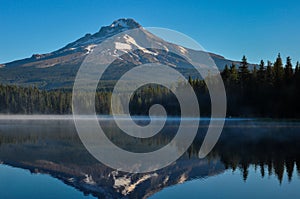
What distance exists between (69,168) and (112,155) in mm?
4785

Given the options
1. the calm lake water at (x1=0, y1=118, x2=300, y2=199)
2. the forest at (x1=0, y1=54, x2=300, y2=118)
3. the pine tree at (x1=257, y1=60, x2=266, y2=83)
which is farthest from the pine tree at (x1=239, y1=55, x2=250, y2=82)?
the calm lake water at (x1=0, y1=118, x2=300, y2=199)

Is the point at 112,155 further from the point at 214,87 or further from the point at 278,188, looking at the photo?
the point at 214,87

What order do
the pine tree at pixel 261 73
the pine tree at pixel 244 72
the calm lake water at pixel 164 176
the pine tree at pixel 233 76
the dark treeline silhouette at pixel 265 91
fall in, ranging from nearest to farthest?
the calm lake water at pixel 164 176
the dark treeline silhouette at pixel 265 91
the pine tree at pixel 261 73
the pine tree at pixel 244 72
the pine tree at pixel 233 76

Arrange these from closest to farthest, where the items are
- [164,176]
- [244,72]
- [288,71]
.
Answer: [164,176], [288,71], [244,72]

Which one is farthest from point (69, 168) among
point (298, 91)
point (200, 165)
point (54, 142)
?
point (298, 91)

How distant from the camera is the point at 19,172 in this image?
17984mm

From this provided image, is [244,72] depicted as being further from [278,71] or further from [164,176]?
[164,176]

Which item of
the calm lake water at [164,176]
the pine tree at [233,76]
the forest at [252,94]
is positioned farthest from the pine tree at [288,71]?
the calm lake water at [164,176]

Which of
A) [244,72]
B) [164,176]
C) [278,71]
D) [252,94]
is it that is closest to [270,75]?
[278,71]

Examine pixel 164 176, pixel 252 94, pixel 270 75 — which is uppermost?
pixel 270 75

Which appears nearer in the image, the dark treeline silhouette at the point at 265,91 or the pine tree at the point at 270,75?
the dark treeline silhouette at the point at 265,91

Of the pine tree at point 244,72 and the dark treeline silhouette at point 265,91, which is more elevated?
the pine tree at point 244,72

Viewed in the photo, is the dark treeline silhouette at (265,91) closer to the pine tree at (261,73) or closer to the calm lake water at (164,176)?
the pine tree at (261,73)

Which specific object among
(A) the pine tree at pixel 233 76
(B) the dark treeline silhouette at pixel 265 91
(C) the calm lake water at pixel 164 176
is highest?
(A) the pine tree at pixel 233 76
